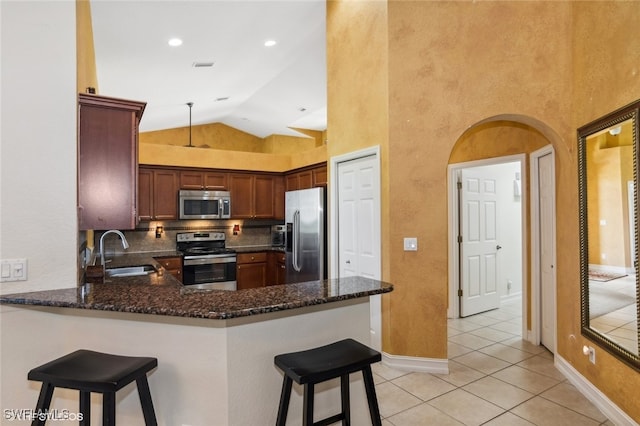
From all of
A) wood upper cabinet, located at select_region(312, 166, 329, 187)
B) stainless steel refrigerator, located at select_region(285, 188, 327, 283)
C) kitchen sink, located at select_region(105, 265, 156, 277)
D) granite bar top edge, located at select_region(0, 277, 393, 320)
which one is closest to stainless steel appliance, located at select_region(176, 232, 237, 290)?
stainless steel refrigerator, located at select_region(285, 188, 327, 283)

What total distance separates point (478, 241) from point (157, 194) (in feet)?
15.6

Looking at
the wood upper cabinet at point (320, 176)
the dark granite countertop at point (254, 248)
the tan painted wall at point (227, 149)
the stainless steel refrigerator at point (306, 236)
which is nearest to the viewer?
the stainless steel refrigerator at point (306, 236)

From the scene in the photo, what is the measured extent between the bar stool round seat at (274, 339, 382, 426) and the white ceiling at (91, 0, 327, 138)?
3259mm

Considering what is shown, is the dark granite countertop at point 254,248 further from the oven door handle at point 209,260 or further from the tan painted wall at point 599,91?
the tan painted wall at point 599,91

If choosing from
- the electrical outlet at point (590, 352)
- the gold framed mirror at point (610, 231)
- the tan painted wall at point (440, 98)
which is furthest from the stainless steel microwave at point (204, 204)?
the electrical outlet at point (590, 352)

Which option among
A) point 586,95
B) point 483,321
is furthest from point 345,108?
point 483,321

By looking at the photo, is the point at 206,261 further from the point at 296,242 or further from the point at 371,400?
the point at 371,400

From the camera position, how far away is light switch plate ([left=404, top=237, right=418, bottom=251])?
3129 millimetres

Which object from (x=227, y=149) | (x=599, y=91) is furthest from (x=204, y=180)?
(x=599, y=91)

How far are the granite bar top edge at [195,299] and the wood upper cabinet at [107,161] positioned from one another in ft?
1.80

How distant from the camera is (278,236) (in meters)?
6.26

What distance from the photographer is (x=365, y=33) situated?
11.5 feet

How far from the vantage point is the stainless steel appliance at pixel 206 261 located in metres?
5.30

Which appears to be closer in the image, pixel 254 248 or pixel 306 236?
pixel 306 236
